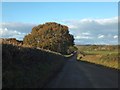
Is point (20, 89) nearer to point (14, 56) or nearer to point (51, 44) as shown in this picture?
point (14, 56)

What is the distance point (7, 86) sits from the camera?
14.4 metres

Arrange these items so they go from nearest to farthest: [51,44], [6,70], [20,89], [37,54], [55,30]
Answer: [20,89], [6,70], [37,54], [51,44], [55,30]

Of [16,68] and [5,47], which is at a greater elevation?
[5,47]

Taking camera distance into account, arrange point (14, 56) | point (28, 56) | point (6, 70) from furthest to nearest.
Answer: point (28, 56), point (14, 56), point (6, 70)

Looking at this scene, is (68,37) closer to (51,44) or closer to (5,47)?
(51,44)

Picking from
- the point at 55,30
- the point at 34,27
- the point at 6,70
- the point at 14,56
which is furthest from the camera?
the point at 34,27

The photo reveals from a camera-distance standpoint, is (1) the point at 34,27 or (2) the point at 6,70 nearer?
(2) the point at 6,70

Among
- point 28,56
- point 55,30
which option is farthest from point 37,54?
point 55,30

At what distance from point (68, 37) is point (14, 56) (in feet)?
302

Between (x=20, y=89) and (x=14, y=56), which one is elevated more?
(x=14, y=56)

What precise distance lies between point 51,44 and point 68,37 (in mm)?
13879

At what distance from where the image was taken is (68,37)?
4387 inches

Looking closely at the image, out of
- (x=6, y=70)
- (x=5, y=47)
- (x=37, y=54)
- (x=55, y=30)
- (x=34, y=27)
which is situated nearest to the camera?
(x=6, y=70)

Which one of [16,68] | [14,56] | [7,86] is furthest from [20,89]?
[14,56]
